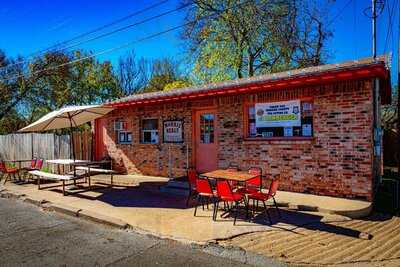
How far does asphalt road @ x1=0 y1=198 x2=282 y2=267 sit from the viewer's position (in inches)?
181

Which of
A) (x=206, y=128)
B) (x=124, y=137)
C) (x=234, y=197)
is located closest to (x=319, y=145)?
(x=234, y=197)

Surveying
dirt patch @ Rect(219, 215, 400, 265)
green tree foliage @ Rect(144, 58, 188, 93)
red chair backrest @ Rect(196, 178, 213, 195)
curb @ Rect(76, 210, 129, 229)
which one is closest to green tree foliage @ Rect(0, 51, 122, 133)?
green tree foliage @ Rect(144, 58, 188, 93)

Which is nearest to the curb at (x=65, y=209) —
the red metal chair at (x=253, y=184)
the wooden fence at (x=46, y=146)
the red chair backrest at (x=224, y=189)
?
the red chair backrest at (x=224, y=189)

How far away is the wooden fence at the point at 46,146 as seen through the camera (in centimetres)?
1485

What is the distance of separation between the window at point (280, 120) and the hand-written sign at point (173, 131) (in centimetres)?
278

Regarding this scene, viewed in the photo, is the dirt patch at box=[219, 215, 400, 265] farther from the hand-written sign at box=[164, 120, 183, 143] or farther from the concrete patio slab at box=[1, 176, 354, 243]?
the hand-written sign at box=[164, 120, 183, 143]

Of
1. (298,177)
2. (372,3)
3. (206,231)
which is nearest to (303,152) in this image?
(298,177)

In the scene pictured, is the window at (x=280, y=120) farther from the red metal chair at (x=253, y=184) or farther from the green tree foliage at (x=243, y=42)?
the green tree foliage at (x=243, y=42)

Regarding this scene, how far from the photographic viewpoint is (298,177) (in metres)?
8.62

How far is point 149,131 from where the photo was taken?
12.6 metres

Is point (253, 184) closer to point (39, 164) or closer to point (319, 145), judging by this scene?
point (319, 145)

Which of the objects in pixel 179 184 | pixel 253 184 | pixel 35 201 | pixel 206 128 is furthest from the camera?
pixel 206 128

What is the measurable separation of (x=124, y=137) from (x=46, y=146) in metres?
4.75

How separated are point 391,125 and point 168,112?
19547 millimetres
